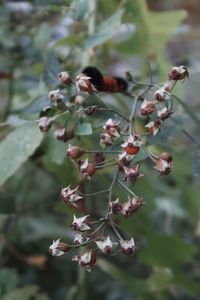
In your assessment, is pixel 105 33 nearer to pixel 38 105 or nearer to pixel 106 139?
pixel 38 105

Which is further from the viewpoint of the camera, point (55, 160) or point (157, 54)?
point (157, 54)

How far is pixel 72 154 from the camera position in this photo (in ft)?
2.28

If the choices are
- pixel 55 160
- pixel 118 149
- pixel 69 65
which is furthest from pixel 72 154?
pixel 69 65

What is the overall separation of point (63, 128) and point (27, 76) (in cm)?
54

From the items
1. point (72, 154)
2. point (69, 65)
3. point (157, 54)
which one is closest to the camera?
point (72, 154)

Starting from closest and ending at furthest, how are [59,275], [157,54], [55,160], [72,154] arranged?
[72,154], [55,160], [157,54], [59,275]

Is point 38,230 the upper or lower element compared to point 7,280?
lower

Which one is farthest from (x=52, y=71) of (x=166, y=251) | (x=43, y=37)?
(x=166, y=251)

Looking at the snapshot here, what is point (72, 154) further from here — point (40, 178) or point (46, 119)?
point (40, 178)

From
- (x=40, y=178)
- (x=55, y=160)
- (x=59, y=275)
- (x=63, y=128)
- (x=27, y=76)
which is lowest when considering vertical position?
(x=59, y=275)

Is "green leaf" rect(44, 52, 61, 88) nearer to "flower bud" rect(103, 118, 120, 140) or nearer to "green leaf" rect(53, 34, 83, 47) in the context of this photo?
"green leaf" rect(53, 34, 83, 47)

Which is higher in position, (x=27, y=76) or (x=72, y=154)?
(x=72, y=154)

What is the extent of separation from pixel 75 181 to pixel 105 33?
236mm

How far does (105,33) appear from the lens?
93 centimetres
